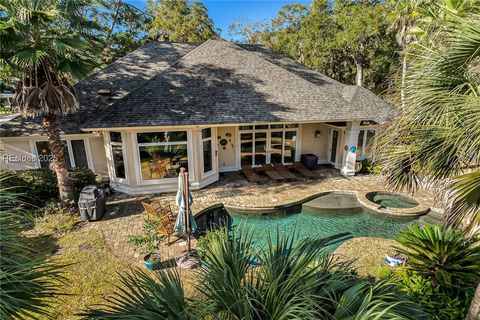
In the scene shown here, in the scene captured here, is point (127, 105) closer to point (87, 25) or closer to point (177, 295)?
point (87, 25)

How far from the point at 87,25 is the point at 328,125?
45.2 feet

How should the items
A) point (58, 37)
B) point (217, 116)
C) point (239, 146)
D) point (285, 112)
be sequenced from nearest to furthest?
point (58, 37) → point (217, 116) → point (285, 112) → point (239, 146)

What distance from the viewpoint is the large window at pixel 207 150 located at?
1352 cm

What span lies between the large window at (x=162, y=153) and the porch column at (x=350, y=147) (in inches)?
370

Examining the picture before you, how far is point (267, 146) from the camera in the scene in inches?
656

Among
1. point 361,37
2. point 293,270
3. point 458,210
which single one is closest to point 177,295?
point 293,270

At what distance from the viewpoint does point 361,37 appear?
25.8 meters

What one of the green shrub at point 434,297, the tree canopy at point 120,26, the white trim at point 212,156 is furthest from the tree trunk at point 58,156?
the tree canopy at point 120,26

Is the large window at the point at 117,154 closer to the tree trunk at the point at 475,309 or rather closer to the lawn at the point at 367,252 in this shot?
the lawn at the point at 367,252

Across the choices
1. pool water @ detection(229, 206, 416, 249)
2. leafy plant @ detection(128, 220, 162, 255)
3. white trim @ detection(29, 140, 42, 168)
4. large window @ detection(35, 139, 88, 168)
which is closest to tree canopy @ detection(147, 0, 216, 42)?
large window @ detection(35, 139, 88, 168)

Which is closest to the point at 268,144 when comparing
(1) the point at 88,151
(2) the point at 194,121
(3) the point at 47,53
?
(2) the point at 194,121

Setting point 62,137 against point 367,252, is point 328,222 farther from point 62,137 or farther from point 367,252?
point 62,137

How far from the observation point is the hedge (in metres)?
11.0

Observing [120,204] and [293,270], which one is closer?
[293,270]
